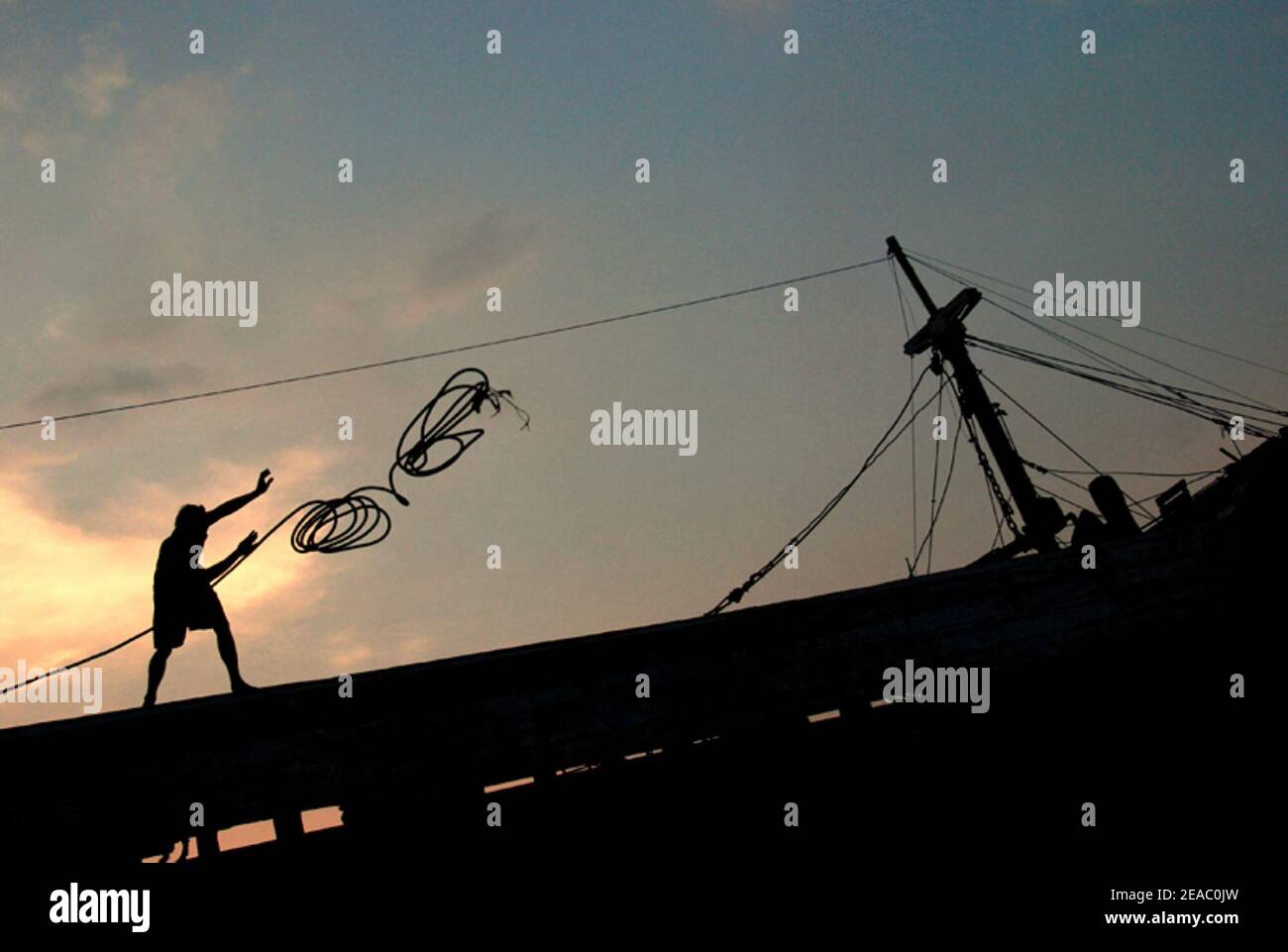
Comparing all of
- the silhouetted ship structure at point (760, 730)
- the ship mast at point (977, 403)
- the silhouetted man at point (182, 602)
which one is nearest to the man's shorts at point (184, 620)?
the silhouetted man at point (182, 602)

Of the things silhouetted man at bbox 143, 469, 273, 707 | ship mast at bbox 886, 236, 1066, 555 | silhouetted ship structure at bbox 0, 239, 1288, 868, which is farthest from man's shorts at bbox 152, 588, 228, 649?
ship mast at bbox 886, 236, 1066, 555

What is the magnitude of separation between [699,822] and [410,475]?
686 cm

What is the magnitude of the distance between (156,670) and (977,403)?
18320mm

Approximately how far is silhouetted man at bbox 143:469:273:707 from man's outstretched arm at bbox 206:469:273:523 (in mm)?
155

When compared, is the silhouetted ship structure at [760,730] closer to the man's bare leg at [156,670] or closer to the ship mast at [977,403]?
the man's bare leg at [156,670]

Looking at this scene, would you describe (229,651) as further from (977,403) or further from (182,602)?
(977,403)

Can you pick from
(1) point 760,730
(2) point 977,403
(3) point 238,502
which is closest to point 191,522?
(3) point 238,502

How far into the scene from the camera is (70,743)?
4434mm

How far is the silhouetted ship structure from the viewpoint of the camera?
4.53m

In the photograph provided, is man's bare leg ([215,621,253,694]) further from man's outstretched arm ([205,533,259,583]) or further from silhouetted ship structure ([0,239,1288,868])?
silhouetted ship structure ([0,239,1288,868])

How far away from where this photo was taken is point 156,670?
27.7 feet

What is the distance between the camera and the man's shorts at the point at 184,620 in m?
8.62

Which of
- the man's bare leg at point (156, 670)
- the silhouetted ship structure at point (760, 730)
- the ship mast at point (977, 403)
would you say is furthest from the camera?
the ship mast at point (977, 403)
